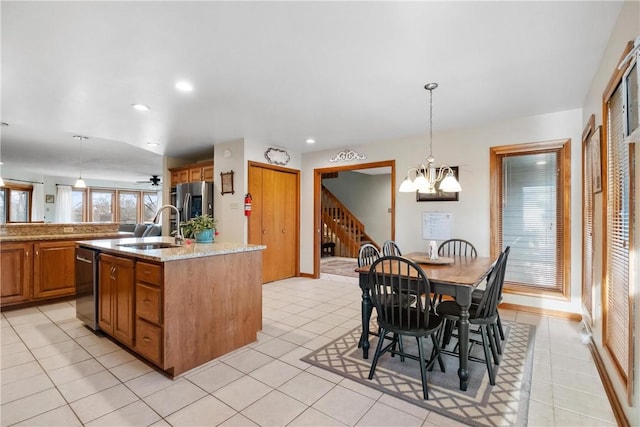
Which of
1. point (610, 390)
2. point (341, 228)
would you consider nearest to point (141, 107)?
point (610, 390)

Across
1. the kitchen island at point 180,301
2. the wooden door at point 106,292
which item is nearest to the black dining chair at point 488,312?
the kitchen island at point 180,301

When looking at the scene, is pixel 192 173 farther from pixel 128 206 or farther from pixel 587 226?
pixel 128 206

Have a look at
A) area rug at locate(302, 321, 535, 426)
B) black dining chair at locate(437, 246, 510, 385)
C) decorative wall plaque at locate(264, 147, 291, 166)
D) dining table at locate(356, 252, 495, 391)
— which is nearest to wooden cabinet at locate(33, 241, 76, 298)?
decorative wall plaque at locate(264, 147, 291, 166)

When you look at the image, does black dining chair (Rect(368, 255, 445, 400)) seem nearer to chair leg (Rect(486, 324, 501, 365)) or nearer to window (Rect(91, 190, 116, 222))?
chair leg (Rect(486, 324, 501, 365))

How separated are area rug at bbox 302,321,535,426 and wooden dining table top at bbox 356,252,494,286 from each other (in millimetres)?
700

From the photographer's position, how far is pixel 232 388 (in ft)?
6.97

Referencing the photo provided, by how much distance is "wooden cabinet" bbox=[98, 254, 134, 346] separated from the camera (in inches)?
98.7

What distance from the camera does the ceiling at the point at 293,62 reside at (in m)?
1.87

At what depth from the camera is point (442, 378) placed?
226cm

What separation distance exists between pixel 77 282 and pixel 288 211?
3.27m

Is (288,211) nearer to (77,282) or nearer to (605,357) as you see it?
(77,282)

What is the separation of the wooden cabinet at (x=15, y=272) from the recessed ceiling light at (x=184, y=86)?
291 centimetres

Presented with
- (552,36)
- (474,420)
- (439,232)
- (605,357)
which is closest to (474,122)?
(439,232)

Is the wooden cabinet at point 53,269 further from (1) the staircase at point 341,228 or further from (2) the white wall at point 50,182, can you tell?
(2) the white wall at point 50,182
